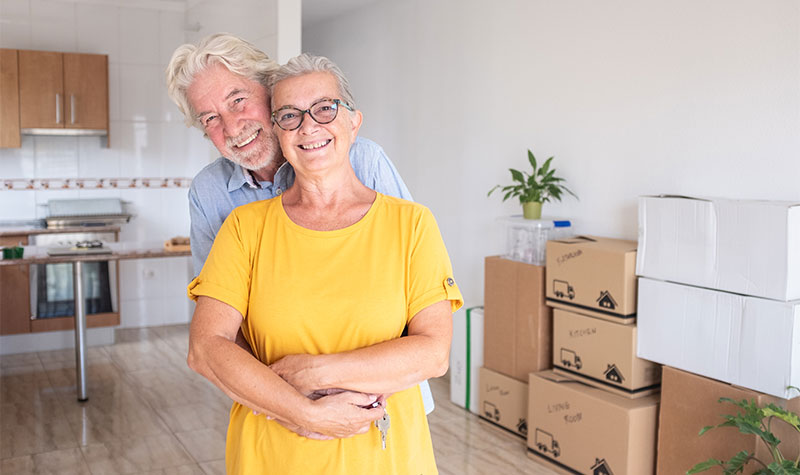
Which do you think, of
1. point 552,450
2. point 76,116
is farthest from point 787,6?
point 76,116

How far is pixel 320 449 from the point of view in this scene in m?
1.35

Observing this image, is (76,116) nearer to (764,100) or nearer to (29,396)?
(29,396)

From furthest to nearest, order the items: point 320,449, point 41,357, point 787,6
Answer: point 41,357
point 787,6
point 320,449

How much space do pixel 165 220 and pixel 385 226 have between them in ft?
17.8

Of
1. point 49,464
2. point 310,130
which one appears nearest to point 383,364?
point 310,130

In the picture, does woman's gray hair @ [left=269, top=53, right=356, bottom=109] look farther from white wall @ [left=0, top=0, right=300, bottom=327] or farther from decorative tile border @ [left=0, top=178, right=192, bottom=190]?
decorative tile border @ [left=0, top=178, right=192, bottom=190]

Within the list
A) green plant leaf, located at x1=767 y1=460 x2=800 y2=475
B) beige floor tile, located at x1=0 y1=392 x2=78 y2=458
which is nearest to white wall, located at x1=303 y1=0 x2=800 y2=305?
green plant leaf, located at x1=767 y1=460 x2=800 y2=475

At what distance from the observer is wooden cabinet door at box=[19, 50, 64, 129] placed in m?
5.50

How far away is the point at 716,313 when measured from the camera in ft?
8.89

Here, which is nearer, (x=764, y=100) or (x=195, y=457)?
(x=764, y=100)

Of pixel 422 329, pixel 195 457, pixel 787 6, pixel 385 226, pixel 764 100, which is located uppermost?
pixel 787 6

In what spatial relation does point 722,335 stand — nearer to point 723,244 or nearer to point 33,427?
point 723,244

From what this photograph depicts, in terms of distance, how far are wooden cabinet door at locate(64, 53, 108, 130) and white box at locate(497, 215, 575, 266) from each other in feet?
12.0

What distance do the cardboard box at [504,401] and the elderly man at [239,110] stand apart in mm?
2174
